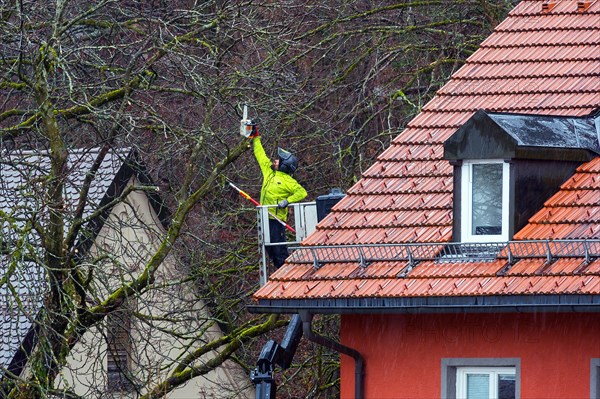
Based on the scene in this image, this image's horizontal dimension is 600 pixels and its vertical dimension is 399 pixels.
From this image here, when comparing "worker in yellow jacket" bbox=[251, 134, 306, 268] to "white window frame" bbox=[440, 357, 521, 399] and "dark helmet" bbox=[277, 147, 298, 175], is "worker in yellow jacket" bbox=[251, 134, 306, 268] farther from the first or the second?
"white window frame" bbox=[440, 357, 521, 399]

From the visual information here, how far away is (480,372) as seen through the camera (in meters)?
13.5

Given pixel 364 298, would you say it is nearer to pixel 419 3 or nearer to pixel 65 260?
pixel 65 260

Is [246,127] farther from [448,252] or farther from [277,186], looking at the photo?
[448,252]

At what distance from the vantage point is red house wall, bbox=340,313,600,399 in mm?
12805

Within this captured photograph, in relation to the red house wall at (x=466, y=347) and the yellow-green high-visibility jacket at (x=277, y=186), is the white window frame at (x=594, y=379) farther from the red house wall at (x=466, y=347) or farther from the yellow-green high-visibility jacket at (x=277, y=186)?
the yellow-green high-visibility jacket at (x=277, y=186)

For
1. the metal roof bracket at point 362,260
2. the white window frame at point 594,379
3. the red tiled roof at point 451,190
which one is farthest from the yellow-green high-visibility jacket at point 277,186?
the white window frame at point 594,379

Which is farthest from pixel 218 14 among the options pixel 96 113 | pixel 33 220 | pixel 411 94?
pixel 411 94

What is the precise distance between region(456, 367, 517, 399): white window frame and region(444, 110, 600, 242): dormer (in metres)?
1.06

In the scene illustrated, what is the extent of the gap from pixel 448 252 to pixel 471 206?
43cm

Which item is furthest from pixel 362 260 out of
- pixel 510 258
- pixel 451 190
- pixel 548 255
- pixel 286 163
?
pixel 286 163

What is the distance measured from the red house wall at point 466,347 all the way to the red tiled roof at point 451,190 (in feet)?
1.89

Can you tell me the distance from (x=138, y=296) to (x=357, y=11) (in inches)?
289

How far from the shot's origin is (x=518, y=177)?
1330cm

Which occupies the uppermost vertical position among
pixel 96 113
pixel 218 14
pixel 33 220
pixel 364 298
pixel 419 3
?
pixel 419 3
